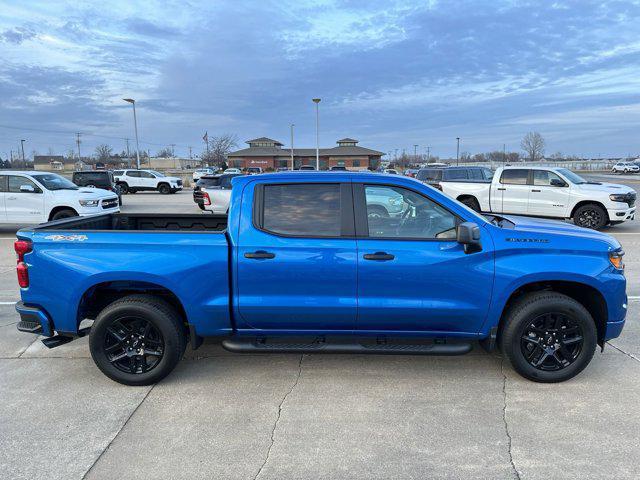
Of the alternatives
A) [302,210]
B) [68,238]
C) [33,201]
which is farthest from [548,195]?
[33,201]

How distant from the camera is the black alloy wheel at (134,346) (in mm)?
3840

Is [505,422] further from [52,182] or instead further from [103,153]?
[103,153]

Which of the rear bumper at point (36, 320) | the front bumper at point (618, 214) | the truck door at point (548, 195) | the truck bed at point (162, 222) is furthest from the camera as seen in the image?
the truck door at point (548, 195)

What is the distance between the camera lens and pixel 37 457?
2.93 metres

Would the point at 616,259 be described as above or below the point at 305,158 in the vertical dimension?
below

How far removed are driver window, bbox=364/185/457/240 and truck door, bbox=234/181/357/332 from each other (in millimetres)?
213

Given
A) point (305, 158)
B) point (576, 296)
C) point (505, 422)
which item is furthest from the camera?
point (305, 158)

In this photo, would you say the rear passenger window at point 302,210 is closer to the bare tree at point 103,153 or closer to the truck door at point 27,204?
the truck door at point 27,204

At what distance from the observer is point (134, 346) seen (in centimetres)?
387

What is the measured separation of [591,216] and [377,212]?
10.8 metres

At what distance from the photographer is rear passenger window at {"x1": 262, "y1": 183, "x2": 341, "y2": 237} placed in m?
3.75

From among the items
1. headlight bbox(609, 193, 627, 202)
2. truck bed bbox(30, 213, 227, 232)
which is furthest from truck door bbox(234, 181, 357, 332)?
headlight bbox(609, 193, 627, 202)

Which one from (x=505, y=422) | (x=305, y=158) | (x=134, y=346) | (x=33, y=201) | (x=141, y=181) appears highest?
(x=305, y=158)

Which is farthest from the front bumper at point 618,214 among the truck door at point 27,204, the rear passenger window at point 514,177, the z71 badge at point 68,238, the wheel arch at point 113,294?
the truck door at point 27,204
